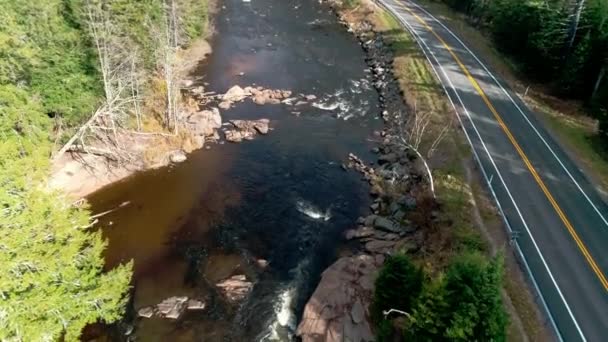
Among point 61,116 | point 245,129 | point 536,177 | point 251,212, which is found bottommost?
point 251,212

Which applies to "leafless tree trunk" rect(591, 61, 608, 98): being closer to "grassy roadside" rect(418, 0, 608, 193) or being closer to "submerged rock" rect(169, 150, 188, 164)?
"grassy roadside" rect(418, 0, 608, 193)

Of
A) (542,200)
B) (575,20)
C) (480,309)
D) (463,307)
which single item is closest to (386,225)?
(542,200)

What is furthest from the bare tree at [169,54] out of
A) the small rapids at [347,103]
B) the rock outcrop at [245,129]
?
the small rapids at [347,103]

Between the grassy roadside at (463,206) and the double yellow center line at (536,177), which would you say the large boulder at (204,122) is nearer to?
the grassy roadside at (463,206)

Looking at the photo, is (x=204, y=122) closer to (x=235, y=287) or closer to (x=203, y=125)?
(x=203, y=125)

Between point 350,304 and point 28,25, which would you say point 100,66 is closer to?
point 28,25

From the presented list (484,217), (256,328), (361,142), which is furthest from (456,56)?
(256,328)
